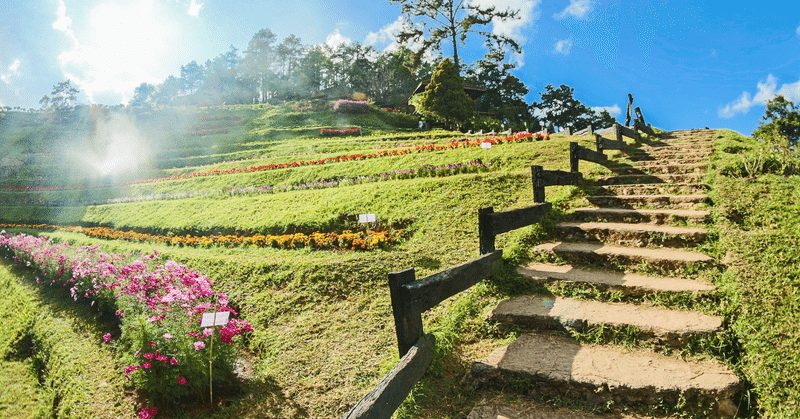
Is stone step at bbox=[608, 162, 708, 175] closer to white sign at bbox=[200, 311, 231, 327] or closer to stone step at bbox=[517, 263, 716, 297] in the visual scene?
stone step at bbox=[517, 263, 716, 297]

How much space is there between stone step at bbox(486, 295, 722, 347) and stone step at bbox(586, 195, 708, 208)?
3.29 m

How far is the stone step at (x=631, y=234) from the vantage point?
5.04m

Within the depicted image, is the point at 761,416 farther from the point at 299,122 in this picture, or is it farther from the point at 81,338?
the point at 299,122

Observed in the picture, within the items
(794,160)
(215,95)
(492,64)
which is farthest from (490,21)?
(215,95)

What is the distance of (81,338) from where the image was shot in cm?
684

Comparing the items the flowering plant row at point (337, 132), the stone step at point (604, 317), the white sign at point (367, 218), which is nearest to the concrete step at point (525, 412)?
the stone step at point (604, 317)

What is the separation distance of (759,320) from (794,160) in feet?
16.4

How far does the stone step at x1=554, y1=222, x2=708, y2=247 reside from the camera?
16.5 feet

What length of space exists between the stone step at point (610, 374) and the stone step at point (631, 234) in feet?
7.92

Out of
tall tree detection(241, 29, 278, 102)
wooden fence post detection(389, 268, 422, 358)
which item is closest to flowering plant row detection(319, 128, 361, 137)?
wooden fence post detection(389, 268, 422, 358)

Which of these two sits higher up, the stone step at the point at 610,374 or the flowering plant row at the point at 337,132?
the flowering plant row at the point at 337,132

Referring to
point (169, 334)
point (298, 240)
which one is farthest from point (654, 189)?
point (169, 334)

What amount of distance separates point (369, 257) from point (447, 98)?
63.2 ft

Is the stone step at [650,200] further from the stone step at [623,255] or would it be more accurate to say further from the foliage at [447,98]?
the foliage at [447,98]
